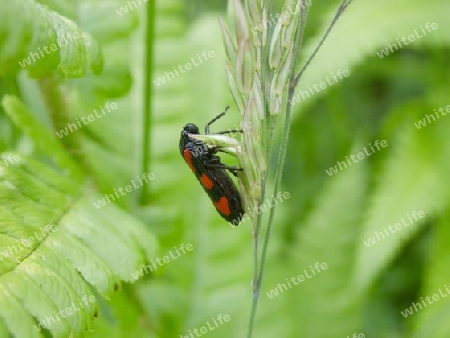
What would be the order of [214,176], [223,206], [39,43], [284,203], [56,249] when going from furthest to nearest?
[284,203], [214,176], [223,206], [56,249], [39,43]

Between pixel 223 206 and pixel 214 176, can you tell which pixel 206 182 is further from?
pixel 223 206

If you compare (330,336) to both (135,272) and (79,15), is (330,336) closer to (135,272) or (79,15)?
(135,272)

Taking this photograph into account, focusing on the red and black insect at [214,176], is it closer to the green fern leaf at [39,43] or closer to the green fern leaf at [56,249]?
the green fern leaf at [56,249]

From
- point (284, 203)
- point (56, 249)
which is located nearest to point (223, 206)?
point (56, 249)

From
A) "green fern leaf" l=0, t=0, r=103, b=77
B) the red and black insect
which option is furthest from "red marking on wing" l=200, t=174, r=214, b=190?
"green fern leaf" l=0, t=0, r=103, b=77

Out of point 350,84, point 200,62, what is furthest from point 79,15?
point 350,84

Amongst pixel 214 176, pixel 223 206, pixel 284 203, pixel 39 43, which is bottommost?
pixel 284 203

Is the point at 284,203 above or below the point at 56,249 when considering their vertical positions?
below

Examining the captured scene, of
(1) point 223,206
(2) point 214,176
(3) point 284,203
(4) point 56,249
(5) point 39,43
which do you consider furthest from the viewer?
(3) point 284,203
